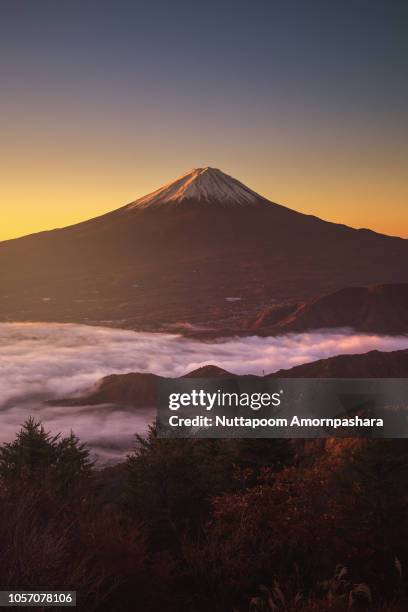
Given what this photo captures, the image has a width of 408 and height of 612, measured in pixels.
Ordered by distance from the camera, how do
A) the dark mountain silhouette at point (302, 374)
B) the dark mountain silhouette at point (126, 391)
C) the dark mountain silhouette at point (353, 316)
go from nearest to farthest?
the dark mountain silhouette at point (302, 374) → the dark mountain silhouette at point (126, 391) → the dark mountain silhouette at point (353, 316)

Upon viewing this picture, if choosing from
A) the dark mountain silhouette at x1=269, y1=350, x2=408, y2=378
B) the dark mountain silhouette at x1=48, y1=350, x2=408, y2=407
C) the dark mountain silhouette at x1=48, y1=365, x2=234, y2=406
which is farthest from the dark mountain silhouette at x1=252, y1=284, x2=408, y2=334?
the dark mountain silhouette at x1=269, y1=350, x2=408, y2=378

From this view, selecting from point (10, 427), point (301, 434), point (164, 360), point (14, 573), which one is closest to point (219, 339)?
point (164, 360)

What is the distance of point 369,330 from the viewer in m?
192

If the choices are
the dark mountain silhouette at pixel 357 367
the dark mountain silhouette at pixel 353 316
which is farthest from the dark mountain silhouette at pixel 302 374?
the dark mountain silhouette at pixel 353 316

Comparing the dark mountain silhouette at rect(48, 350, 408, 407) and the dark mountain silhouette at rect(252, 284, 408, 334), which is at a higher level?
the dark mountain silhouette at rect(252, 284, 408, 334)

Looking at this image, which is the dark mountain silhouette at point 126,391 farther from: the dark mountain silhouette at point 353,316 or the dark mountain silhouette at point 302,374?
the dark mountain silhouette at point 353,316

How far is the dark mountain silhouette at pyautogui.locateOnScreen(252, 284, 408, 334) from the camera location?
192000mm

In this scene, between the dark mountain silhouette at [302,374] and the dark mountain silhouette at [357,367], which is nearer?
the dark mountain silhouette at [357,367]

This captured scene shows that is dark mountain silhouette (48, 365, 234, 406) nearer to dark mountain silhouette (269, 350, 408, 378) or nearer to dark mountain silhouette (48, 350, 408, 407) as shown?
dark mountain silhouette (48, 350, 408, 407)

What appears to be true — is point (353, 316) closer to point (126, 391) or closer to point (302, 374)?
point (302, 374)

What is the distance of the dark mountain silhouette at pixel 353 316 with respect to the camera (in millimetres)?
192000

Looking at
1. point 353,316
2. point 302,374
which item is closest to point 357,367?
point 302,374

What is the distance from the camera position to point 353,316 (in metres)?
196

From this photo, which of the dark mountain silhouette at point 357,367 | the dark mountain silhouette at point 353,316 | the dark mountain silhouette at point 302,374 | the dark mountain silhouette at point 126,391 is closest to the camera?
the dark mountain silhouette at point 357,367
